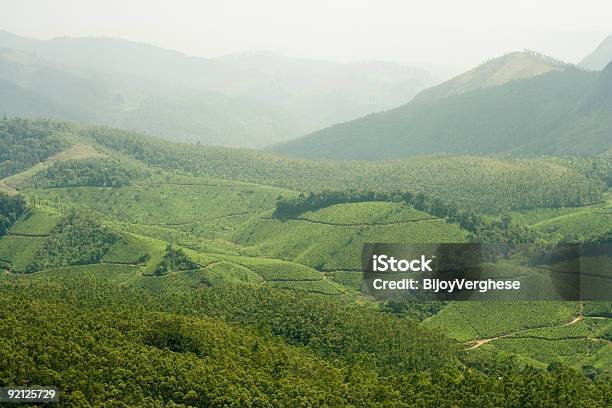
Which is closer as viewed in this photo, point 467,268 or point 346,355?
point 346,355

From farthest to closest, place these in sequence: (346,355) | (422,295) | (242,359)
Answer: (422,295), (346,355), (242,359)

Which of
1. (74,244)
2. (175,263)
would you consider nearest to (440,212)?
(175,263)

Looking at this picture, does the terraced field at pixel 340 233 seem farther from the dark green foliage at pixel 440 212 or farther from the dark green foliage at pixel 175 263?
the dark green foliage at pixel 175 263

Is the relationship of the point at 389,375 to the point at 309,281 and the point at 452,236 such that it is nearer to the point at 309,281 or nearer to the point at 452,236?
the point at 309,281

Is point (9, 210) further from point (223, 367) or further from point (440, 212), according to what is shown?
point (223, 367)

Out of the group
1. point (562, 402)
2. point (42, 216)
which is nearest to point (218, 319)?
point (562, 402)

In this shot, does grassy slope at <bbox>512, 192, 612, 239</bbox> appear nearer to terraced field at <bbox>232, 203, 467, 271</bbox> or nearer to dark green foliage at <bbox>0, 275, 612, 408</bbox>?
terraced field at <bbox>232, 203, 467, 271</bbox>

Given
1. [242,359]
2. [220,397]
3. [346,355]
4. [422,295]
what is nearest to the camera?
[220,397]
